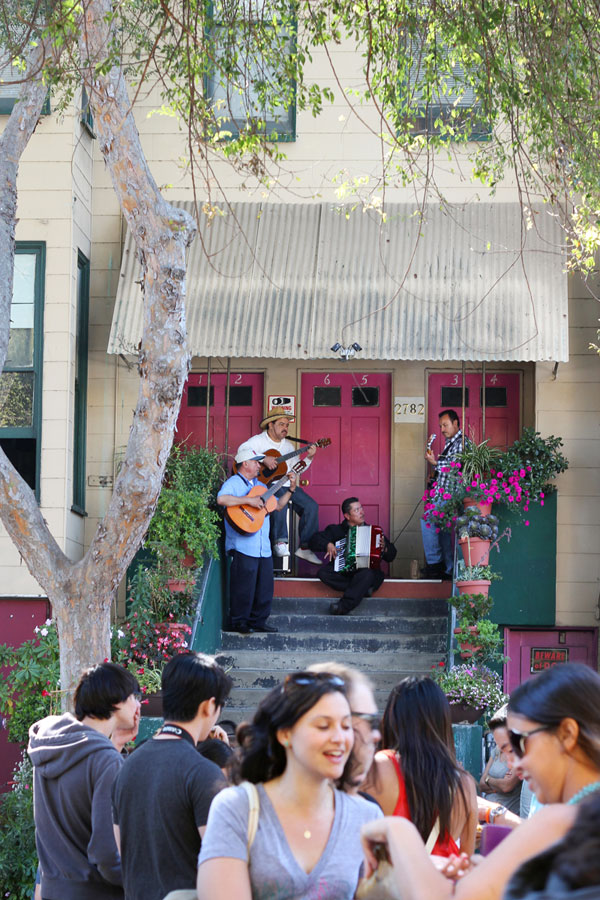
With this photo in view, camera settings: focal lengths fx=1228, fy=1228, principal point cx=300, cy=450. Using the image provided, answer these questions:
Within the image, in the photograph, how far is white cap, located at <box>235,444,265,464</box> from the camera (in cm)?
1300

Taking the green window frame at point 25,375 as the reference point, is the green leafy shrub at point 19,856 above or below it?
below

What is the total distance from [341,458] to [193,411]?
183cm

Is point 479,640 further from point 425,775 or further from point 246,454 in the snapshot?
point 425,775

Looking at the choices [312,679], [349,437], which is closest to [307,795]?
[312,679]

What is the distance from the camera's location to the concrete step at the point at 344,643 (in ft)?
39.8

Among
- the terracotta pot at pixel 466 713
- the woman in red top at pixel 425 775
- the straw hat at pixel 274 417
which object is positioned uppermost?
the straw hat at pixel 274 417

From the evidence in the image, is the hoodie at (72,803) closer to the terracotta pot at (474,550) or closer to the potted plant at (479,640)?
the potted plant at (479,640)

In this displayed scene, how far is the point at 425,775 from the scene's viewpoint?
13.9 ft

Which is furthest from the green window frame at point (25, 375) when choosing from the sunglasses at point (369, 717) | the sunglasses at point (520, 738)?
the sunglasses at point (520, 738)

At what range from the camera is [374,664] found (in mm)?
11945

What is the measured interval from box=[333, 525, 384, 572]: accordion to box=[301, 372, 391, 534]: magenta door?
1.28 meters

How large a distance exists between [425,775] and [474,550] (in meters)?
7.99

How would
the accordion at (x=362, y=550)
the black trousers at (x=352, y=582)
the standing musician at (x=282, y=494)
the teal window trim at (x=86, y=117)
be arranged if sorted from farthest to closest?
the standing musician at (x=282, y=494) < the teal window trim at (x=86, y=117) < the accordion at (x=362, y=550) < the black trousers at (x=352, y=582)

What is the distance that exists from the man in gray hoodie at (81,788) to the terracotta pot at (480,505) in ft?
25.9
